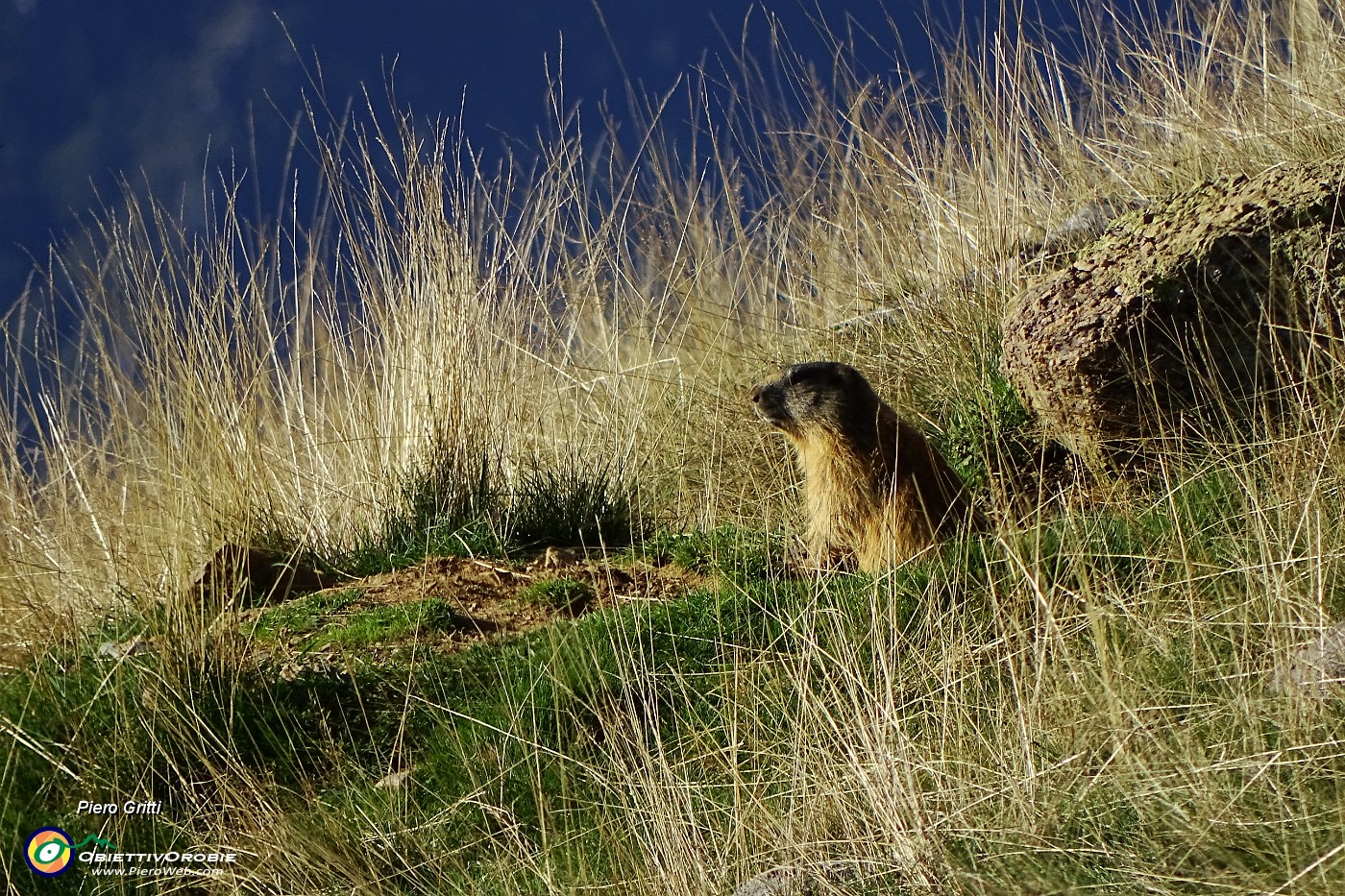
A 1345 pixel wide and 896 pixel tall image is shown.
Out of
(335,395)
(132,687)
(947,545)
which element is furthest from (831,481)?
(335,395)

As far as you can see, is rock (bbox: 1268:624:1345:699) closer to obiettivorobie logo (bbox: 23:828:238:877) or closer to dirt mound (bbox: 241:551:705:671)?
dirt mound (bbox: 241:551:705:671)

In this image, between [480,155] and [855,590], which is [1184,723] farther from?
[480,155]

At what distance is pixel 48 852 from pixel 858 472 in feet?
11.3

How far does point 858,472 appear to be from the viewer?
5914mm

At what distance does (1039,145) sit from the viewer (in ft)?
27.3

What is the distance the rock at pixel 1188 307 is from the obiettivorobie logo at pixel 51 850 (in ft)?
14.1

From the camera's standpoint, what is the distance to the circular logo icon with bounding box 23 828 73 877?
14.8ft

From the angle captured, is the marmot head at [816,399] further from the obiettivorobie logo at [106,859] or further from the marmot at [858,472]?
the obiettivorobie logo at [106,859]

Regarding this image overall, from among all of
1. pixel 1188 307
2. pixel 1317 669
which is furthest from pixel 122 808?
pixel 1188 307

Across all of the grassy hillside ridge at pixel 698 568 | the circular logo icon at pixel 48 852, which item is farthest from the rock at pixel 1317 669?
the circular logo icon at pixel 48 852

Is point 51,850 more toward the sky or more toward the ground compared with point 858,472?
more toward the ground

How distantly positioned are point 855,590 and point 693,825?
1.69m

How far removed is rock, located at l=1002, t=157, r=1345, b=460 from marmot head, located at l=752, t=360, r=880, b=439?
32.8 inches

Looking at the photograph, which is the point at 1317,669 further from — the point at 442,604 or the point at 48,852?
the point at 48,852
